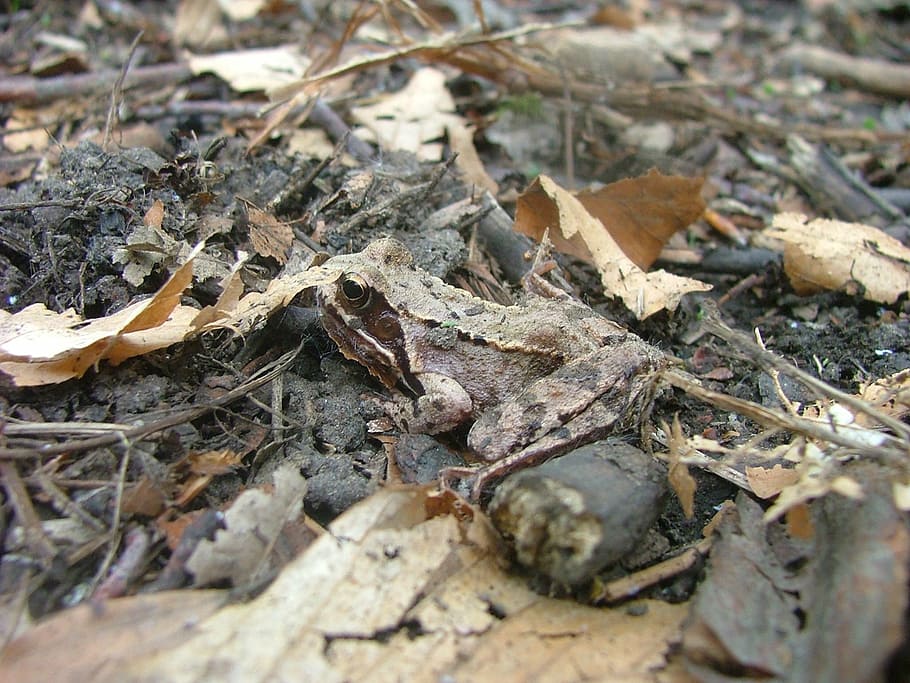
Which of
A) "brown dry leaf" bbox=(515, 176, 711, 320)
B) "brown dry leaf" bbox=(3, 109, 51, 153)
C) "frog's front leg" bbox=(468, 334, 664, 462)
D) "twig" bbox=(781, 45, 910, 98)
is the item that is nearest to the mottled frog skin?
"frog's front leg" bbox=(468, 334, 664, 462)

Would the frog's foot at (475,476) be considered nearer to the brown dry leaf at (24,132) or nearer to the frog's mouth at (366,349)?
the frog's mouth at (366,349)

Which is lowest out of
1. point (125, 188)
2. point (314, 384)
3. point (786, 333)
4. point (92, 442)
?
point (786, 333)

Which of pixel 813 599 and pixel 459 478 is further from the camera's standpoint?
pixel 459 478

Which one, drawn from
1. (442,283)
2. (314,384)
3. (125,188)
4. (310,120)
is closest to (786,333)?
(442,283)

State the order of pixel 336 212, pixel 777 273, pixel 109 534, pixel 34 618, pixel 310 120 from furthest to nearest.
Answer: pixel 310 120, pixel 777 273, pixel 336 212, pixel 109 534, pixel 34 618

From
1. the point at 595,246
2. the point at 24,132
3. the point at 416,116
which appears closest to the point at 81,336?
the point at 595,246

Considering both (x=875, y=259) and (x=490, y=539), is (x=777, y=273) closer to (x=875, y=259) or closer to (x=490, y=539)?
(x=875, y=259)

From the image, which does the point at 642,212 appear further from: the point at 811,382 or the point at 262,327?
the point at 262,327
